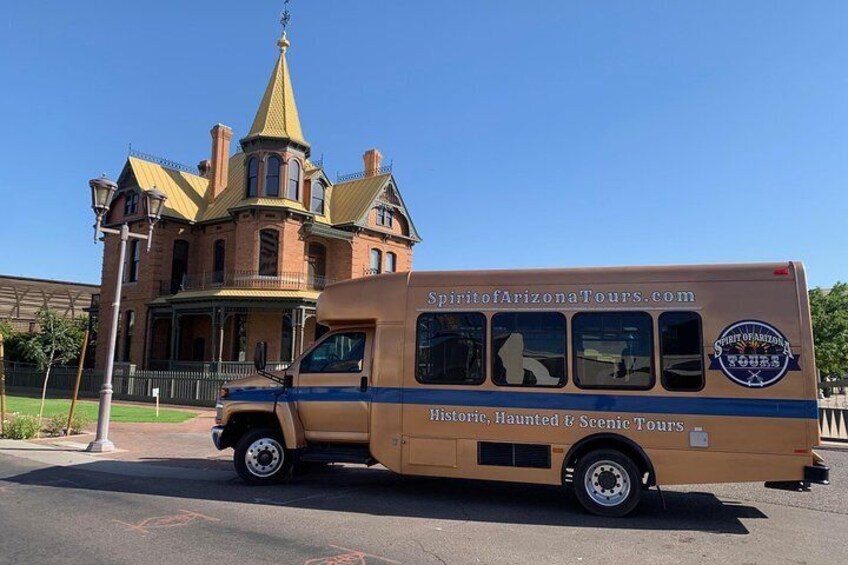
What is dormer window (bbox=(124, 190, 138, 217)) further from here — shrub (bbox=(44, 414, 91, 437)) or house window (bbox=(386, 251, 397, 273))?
shrub (bbox=(44, 414, 91, 437))

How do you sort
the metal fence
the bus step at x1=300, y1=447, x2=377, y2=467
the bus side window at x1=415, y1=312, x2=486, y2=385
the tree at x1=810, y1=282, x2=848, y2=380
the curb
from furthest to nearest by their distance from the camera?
the tree at x1=810, y1=282, x2=848, y2=380
the metal fence
the curb
the bus step at x1=300, y1=447, x2=377, y2=467
the bus side window at x1=415, y1=312, x2=486, y2=385

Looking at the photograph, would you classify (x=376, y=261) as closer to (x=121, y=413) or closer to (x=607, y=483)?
(x=121, y=413)

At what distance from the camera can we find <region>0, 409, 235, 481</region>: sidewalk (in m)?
9.82

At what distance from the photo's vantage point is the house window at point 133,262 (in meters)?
33.4

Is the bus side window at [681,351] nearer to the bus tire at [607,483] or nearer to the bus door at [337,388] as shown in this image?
the bus tire at [607,483]

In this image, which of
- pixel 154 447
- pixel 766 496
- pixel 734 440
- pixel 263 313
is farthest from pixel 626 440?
pixel 263 313

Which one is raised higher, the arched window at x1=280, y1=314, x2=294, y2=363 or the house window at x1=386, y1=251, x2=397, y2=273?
the house window at x1=386, y1=251, x2=397, y2=273

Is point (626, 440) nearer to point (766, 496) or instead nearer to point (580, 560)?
point (580, 560)

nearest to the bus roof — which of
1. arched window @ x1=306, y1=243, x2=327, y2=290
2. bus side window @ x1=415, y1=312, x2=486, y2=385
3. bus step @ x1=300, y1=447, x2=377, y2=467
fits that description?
bus side window @ x1=415, y1=312, x2=486, y2=385

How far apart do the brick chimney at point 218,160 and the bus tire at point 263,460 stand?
28.0 metres

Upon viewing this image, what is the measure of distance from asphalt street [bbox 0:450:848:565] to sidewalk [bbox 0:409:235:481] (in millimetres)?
553

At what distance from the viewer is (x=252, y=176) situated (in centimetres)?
3012

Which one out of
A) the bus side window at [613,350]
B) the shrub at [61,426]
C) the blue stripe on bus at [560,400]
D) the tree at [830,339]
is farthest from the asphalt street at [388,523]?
the tree at [830,339]

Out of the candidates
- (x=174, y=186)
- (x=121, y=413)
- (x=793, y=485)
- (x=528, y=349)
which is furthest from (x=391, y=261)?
(x=793, y=485)
